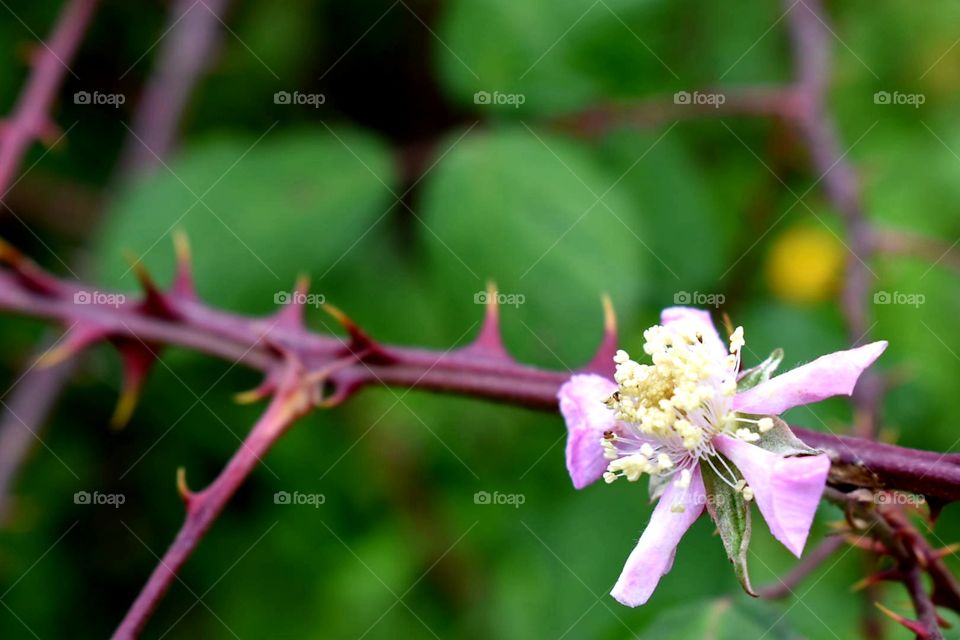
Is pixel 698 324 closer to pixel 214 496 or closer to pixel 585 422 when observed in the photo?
pixel 585 422

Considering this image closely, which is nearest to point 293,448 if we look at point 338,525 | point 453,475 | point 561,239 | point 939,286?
point 338,525

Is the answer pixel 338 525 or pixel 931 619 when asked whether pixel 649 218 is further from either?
pixel 931 619
